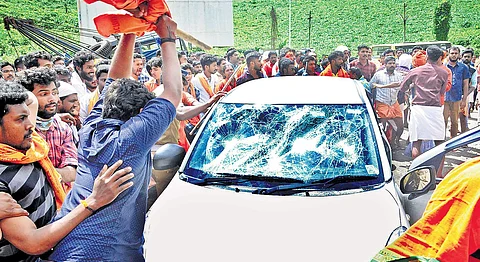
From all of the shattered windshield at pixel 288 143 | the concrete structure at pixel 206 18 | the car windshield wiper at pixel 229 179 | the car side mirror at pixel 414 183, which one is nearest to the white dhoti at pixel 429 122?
the car side mirror at pixel 414 183

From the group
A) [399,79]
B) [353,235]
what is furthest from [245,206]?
[399,79]

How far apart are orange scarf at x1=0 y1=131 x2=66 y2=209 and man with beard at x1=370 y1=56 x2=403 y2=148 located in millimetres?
6315

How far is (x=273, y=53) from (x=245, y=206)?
8.80 m

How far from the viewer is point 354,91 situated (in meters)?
3.73

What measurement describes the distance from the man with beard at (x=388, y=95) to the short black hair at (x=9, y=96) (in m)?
6.51

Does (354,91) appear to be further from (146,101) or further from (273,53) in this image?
(273,53)

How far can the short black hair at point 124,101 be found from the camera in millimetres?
2312

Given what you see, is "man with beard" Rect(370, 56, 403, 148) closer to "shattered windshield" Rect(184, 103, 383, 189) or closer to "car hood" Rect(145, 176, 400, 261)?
"shattered windshield" Rect(184, 103, 383, 189)

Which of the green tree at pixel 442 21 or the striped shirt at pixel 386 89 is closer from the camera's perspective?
the striped shirt at pixel 386 89

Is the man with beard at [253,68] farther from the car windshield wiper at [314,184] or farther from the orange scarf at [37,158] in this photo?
the orange scarf at [37,158]

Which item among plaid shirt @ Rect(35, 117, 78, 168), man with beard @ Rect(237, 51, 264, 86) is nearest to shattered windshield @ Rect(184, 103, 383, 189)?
plaid shirt @ Rect(35, 117, 78, 168)

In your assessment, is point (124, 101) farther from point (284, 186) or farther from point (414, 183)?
point (414, 183)

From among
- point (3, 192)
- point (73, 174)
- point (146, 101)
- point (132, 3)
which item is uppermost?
point (132, 3)

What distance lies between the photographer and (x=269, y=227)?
262 cm
